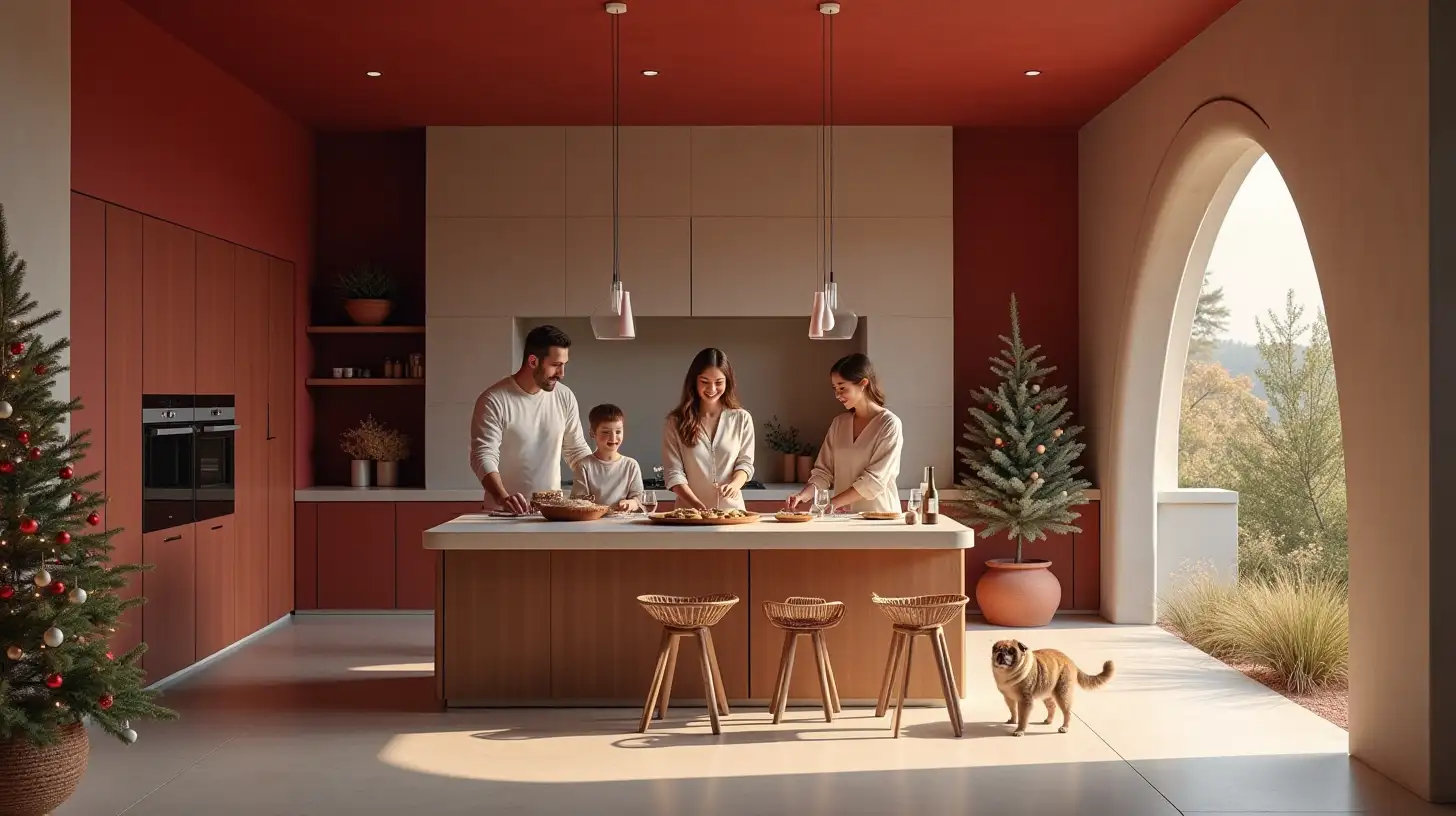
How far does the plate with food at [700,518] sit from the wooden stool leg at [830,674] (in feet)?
2.05

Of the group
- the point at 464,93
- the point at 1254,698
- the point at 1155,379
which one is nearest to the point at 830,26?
the point at 464,93

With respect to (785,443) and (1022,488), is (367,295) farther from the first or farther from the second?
(1022,488)

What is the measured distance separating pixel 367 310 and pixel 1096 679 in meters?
5.40

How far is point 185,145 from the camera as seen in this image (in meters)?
6.70

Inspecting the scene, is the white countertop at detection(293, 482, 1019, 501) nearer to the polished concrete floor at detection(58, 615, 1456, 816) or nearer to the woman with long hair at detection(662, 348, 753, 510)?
the woman with long hair at detection(662, 348, 753, 510)

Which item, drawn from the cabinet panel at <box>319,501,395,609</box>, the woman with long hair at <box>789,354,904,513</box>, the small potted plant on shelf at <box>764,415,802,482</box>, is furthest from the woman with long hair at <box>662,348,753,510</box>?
the cabinet panel at <box>319,501,395,609</box>

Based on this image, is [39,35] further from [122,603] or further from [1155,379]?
[1155,379]

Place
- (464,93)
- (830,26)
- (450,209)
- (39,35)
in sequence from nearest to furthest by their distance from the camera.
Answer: (39,35) → (830,26) → (464,93) → (450,209)

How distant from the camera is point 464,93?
774 centimetres

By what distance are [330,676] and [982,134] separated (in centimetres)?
556

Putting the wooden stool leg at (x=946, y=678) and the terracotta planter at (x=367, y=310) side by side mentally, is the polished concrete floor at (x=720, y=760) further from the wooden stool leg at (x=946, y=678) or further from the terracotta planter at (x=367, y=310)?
the terracotta planter at (x=367, y=310)

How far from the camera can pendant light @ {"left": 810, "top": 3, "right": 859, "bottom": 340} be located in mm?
5816

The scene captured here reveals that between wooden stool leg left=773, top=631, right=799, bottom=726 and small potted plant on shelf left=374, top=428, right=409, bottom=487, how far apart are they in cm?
408

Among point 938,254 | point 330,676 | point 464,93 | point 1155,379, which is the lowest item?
point 330,676
